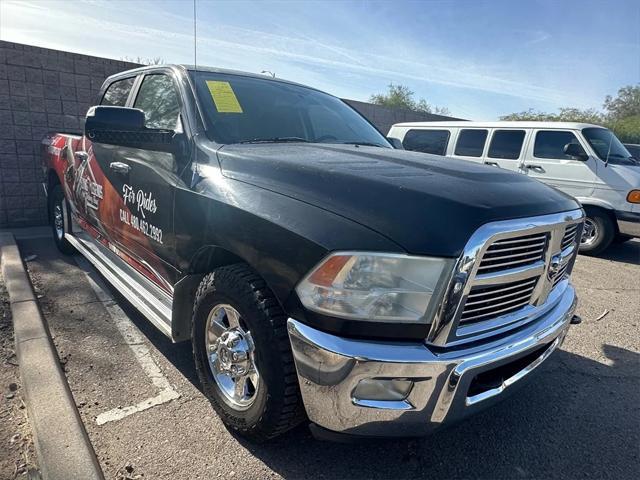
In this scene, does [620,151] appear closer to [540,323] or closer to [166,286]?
[540,323]

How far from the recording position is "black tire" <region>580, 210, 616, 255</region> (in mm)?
6836

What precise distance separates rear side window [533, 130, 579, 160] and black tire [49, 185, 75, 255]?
719 centimetres

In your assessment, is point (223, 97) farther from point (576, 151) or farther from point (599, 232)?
point (599, 232)

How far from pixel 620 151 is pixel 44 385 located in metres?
8.37

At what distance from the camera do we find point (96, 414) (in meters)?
2.36

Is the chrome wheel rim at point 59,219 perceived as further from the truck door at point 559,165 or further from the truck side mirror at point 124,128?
the truck door at point 559,165

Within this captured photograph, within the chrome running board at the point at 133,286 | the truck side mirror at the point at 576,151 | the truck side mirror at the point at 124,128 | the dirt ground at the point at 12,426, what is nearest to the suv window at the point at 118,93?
the truck side mirror at the point at 124,128

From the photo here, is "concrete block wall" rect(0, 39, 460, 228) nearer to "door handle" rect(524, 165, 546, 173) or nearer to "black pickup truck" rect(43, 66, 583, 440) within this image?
"black pickup truck" rect(43, 66, 583, 440)

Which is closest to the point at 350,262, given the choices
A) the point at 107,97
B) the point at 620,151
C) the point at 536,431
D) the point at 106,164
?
the point at 536,431

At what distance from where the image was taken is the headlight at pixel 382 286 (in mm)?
1594

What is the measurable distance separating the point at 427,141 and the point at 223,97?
6.78m

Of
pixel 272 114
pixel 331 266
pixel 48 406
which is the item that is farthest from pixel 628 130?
pixel 48 406

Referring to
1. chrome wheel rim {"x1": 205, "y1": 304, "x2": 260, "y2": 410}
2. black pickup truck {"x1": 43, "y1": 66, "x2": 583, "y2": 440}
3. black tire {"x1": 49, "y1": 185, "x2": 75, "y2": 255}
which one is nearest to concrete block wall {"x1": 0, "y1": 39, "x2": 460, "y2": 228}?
black tire {"x1": 49, "y1": 185, "x2": 75, "y2": 255}

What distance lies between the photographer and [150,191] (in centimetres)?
269
